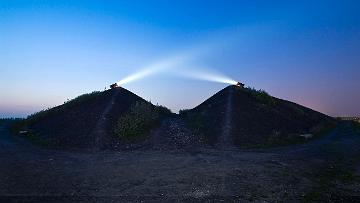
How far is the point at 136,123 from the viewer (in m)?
26.1

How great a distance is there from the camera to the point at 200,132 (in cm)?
2616

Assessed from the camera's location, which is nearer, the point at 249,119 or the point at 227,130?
the point at 227,130

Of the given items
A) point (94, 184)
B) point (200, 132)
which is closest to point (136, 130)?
point (200, 132)

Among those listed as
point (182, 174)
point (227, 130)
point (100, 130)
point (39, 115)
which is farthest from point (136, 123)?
point (182, 174)

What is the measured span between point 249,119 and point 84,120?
13.9 m

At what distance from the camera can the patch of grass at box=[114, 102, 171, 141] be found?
24828 millimetres

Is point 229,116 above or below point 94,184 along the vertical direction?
above

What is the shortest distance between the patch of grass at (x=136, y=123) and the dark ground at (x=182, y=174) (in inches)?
130

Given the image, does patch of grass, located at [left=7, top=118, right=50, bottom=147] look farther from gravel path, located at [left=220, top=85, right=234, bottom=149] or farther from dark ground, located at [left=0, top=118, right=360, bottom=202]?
gravel path, located at [left=220, top=85, right=234, bottom=149]

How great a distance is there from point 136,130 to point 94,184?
12960 millimetres

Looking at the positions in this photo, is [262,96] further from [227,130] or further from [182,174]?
[182,174]

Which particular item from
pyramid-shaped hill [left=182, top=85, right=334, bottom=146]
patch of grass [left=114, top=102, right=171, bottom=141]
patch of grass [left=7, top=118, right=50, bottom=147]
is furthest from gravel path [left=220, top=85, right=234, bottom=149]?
patch of grass [left=7, top=118, right=50, bottom=147]

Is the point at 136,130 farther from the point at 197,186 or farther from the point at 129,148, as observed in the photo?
the point at 197,186

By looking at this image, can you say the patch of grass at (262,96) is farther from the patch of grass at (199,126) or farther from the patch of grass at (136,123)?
the patch of grass at (136,123)
